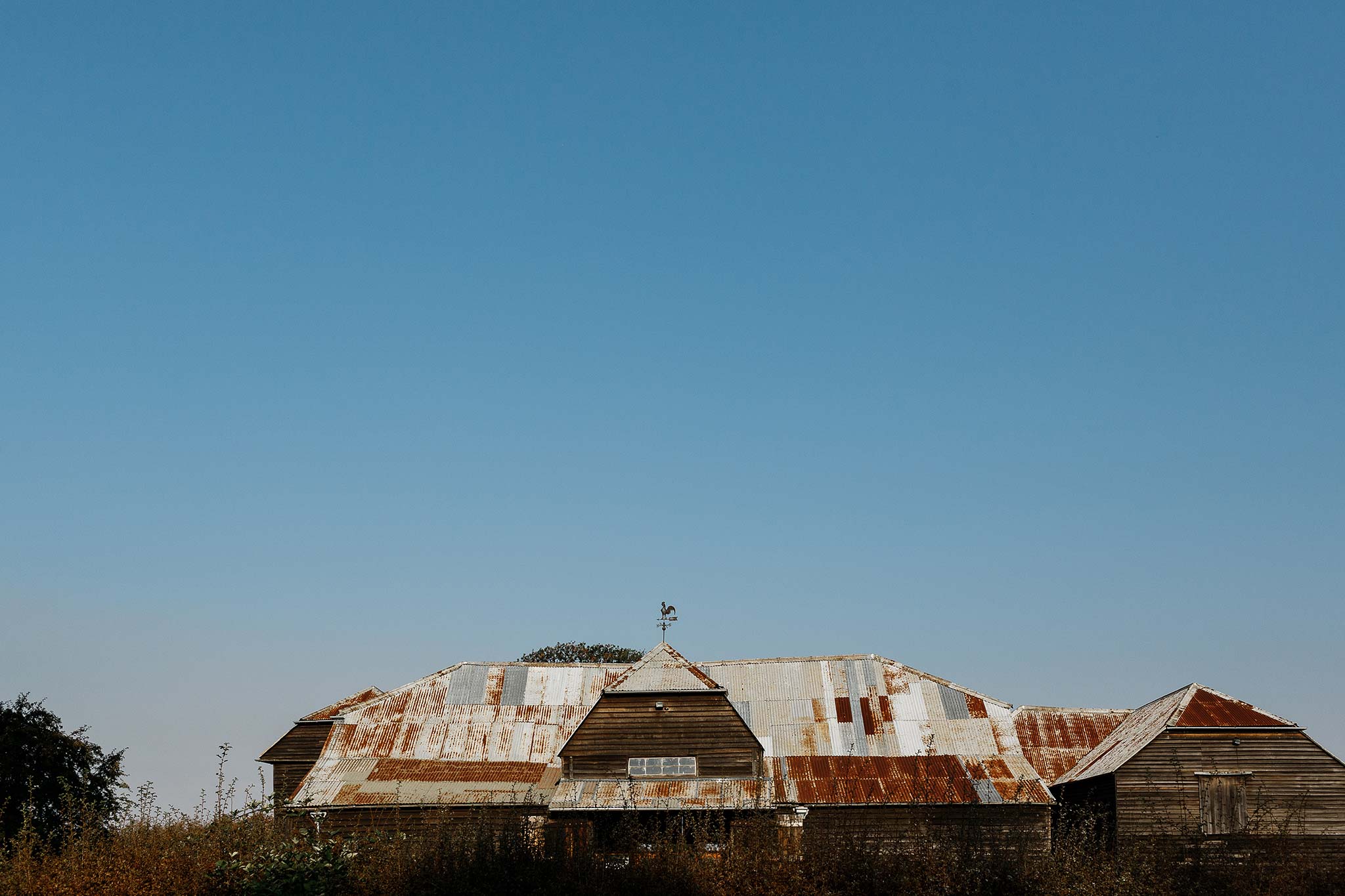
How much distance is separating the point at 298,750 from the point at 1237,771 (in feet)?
115

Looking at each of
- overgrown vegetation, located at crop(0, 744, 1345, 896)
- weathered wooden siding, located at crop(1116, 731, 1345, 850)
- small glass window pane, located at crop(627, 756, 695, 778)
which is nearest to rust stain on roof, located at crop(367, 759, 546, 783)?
small glass window pane, located at crop(627, 756, 695, 778)

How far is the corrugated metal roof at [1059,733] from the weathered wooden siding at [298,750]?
27.3m

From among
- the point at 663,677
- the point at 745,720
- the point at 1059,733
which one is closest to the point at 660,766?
the point at 663,677

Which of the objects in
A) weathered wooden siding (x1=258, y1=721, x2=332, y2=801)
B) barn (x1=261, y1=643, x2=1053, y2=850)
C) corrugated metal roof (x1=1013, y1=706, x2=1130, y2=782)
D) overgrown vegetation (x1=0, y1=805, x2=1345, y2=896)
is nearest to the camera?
overgrown vegetation (x1=0, y1=805, x2=1345, y2=896)

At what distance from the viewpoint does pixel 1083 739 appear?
46156 millimetres

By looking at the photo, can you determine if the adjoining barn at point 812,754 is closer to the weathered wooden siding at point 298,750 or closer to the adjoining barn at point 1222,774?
the adjoining barn at point 1222,774

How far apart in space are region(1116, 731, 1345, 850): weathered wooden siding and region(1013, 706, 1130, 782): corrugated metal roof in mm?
4787

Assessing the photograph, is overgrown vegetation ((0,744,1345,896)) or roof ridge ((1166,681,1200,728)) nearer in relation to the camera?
overgrown vegetation ((0,744,1345,896))

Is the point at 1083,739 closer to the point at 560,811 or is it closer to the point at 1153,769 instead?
the point at 1153,769

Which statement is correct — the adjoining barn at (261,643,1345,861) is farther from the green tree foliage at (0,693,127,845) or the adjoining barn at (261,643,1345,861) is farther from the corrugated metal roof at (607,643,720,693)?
the green tree foliage at (0,693,127,845)

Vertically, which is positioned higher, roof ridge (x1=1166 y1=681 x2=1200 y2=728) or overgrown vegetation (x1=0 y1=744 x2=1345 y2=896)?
roof ridge (x1=1166 y1=681 x2=1200 y2=728)

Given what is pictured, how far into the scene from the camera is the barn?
39.4 metres

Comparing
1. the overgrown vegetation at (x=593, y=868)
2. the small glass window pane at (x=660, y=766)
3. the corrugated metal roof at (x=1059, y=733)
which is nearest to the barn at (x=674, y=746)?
the small glass window pane at (x=660, y=766)

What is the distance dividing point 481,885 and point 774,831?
4.29 meters
